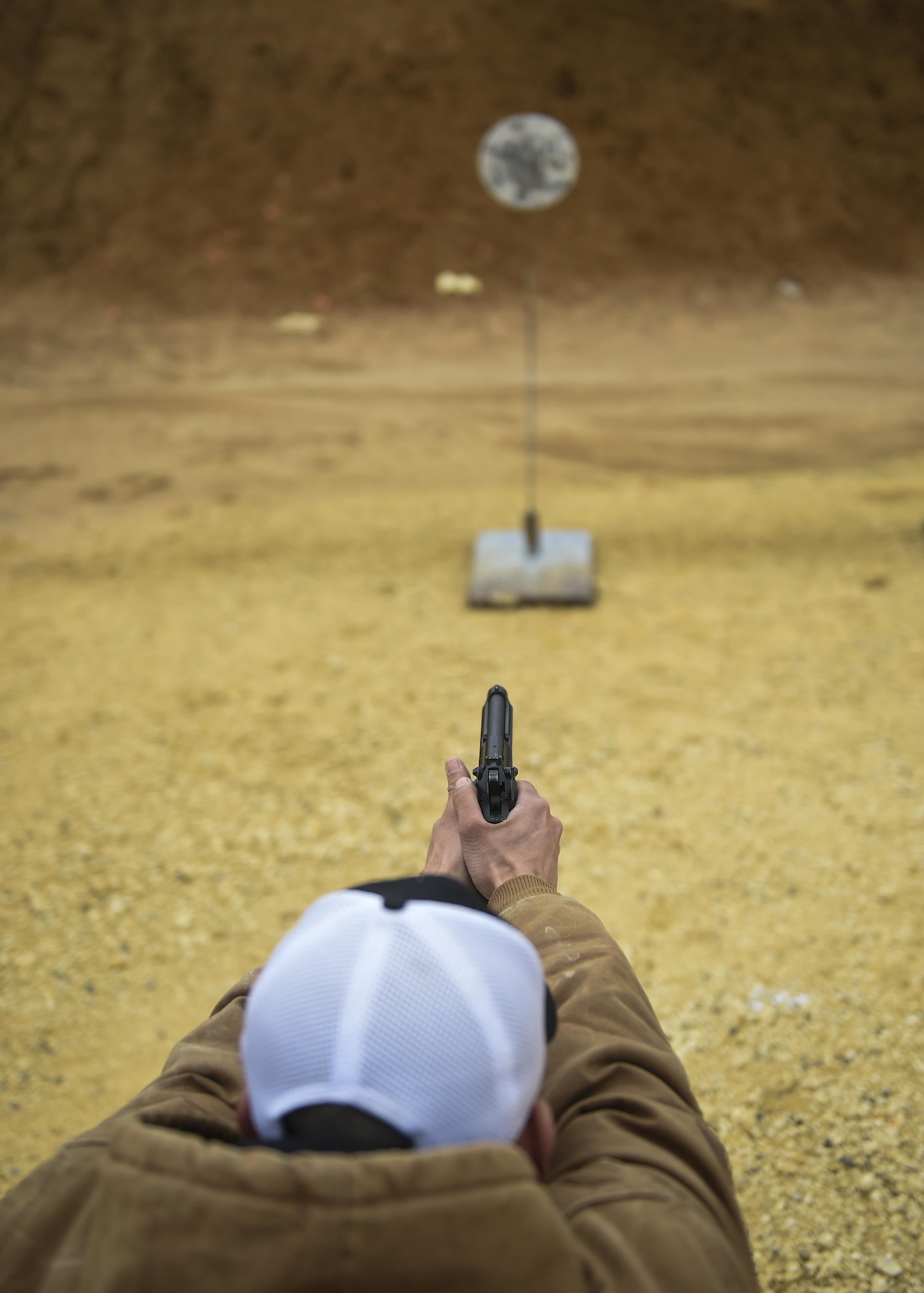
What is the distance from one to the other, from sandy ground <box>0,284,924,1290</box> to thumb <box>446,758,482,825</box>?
1027 millimetres

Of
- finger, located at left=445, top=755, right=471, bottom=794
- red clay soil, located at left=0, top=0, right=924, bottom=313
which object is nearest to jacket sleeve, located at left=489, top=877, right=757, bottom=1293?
finger, located at left=445, top=755, right=471, bottom=794

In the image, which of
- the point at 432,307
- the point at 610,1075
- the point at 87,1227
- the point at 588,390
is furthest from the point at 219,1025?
the point at 432,307

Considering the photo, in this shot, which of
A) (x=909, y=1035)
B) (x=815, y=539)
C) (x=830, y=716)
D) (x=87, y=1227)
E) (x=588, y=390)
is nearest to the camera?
(x=87, y=1227)

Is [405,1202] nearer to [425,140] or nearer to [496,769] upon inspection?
[496,769]

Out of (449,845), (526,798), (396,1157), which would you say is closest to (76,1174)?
(396,1157)

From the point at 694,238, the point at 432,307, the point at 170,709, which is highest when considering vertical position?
the point at 694,238

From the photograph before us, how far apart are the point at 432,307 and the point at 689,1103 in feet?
26.3

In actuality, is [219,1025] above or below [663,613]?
below

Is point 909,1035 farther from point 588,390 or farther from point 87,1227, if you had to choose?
point 588,390

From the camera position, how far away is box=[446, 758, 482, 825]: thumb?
145 centimetres

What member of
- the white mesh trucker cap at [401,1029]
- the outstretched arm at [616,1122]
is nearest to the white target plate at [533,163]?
the outstretched arm at [616,1122]

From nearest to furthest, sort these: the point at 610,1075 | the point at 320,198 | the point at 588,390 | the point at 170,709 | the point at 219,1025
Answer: the point at 610,1075 → the point at 219,1025 → the point at 170,709 → the point at 588,390 → the point at 320,198

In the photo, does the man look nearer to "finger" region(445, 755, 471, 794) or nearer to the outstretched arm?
the outstretched arm

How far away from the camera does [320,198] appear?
29.3ft
